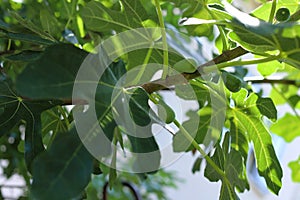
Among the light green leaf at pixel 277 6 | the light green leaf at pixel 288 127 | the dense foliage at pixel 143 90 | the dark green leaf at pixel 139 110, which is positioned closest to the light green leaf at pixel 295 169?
the light green leaf at pixel 288 127

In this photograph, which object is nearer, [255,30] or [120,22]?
[255,30]

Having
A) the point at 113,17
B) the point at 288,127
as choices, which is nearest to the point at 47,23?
the point at 113,17

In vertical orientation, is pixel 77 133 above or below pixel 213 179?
above

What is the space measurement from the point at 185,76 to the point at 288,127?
18.6 inches

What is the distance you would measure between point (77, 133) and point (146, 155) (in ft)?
0.38

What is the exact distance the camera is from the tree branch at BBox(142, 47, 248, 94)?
398 mm

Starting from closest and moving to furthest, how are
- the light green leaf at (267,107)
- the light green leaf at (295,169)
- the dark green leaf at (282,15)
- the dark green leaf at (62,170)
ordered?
the dark green leaf at (62,170)
the dark green leaf at (282,15)
the light green leaf at (267,107)
the light green leaf at (295,169)

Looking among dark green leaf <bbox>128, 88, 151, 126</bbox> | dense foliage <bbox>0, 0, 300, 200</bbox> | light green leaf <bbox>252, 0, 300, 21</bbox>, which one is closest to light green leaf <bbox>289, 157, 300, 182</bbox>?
dense foliage <bbox>0, 0, 300, 200</bbox>

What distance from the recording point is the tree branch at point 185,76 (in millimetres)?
398

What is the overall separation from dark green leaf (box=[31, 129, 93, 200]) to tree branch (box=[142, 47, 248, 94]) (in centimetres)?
11

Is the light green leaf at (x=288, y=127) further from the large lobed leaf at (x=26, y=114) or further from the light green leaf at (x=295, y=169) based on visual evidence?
the large lobed leaf at (x=26, y=114)

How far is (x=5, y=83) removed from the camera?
0.41 meters

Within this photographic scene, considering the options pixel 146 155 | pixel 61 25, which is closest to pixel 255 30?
pixel 146 155

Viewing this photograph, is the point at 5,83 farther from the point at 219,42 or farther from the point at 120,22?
the point at 219,42
